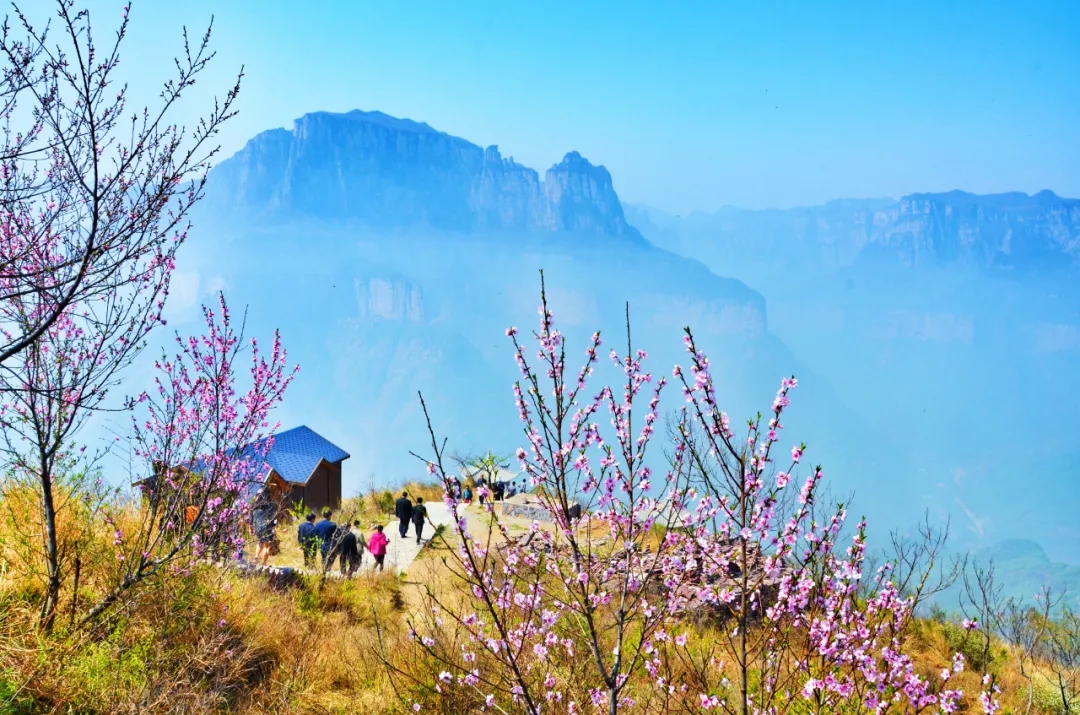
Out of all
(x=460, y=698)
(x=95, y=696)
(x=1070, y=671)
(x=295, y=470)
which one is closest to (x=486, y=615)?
(x=460, y=698)

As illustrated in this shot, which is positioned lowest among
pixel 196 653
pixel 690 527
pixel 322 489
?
pixel 322 489

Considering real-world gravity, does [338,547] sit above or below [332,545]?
below

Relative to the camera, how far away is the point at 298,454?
67.8 ft

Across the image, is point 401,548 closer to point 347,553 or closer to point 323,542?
point 347,553

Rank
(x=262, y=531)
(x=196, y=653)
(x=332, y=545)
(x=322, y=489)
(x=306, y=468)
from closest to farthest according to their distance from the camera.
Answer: (x=196, y=653) → (x=332, y=545) → (x=262, y=531) → (x=306, y=468) → (x=322, y=489)

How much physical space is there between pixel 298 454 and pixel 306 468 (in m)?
0.66

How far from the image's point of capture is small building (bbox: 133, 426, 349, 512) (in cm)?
1980

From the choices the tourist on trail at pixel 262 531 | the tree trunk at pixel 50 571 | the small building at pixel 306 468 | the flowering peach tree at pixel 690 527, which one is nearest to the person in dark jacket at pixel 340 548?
the tourist on trail at pixel 262 531

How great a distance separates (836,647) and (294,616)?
20.8ft

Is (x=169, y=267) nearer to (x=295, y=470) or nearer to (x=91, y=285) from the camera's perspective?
(x=91, y=285)

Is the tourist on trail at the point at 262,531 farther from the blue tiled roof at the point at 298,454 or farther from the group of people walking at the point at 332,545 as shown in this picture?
the blue tiled roof at the point at 298,454

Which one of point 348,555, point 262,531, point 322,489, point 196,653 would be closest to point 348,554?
point 348,555

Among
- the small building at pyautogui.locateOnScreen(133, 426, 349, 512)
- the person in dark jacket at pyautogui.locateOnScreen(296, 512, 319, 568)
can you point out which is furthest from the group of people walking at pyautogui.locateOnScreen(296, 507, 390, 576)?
the small building at pyautogui.locateOnScreen(133, 426, 349, 512)

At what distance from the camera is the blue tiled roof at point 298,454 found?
20000 mm
